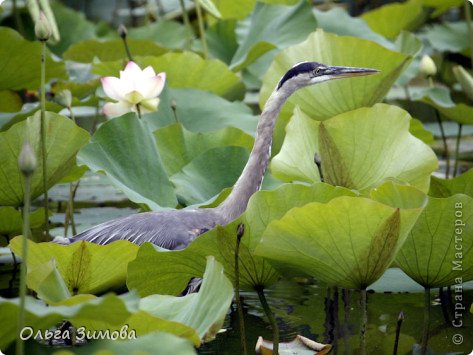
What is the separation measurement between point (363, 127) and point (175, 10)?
14.9 ft

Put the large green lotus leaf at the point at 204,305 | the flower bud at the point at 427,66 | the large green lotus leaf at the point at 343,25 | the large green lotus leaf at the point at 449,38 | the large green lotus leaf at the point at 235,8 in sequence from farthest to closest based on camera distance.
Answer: the large green lotus leaf at the point at 449,38 < the large green lotus leaf at the point at 235,8 < the large green lotus leaf at the point at 343,25 < the flower bud at the point at 427,66 < the large green lotus leaf at the point at 204,305

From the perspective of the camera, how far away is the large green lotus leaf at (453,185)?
7.98 feet

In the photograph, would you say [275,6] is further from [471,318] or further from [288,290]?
[471,318]

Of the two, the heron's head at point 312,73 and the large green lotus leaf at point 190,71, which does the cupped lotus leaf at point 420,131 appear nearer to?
the heron's head at point 312,73

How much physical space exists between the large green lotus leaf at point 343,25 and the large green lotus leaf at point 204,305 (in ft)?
8.49

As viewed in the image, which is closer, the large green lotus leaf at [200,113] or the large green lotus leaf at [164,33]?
the large green lotus leaf at [200,113]

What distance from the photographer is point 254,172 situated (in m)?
2.58

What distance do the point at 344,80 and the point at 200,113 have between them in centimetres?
65

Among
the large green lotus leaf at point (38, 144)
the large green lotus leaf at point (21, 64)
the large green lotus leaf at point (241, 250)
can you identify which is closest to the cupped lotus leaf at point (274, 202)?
the large green lotus leaf at point (241, 250)

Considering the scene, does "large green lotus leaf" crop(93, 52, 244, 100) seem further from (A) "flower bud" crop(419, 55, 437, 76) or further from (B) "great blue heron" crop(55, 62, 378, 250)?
(B) "great blue heron" crop(55, 62, 378, 250)

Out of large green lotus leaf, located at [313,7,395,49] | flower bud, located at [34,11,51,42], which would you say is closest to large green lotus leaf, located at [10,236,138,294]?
flower bud, located at [34,11,51,42]

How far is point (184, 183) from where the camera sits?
2746mm

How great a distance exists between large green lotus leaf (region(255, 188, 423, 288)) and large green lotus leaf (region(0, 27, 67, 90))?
1.58 metres

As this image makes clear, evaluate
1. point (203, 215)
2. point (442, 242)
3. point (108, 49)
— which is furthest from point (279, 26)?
point (442, 242)
